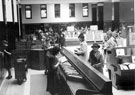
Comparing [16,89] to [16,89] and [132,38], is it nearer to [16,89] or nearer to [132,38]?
[16,89]

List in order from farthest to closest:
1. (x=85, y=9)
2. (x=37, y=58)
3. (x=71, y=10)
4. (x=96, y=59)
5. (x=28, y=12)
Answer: (x=85, y=9), (x=71, y=10), (x=28, y=12), (x=37, y=58), (x=96, y=59)

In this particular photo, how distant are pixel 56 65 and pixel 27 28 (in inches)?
741

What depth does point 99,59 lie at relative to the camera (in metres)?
6.29

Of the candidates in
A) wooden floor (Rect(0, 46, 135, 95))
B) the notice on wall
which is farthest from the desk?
the notice on wall

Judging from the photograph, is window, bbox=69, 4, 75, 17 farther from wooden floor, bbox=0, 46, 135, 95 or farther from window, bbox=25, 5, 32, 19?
wooden floor, bbox=0, 46, 135, 95

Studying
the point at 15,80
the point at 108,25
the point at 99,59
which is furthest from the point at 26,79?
the point at 108,25

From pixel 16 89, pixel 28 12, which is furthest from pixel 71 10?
pixel 16 89

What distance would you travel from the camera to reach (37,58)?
10664 mm

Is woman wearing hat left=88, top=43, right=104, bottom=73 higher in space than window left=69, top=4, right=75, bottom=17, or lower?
lower

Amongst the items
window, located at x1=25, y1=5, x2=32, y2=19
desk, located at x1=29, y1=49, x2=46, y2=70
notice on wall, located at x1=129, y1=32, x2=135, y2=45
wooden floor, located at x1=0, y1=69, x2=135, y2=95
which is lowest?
wooden floor, located at x1=0, y1=69, x2=135, y2=95

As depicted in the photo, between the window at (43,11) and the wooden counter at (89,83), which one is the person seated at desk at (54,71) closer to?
the wooden counter at (89,83)

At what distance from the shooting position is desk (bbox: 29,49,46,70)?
416 inches

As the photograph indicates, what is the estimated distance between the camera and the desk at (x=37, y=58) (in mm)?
10578

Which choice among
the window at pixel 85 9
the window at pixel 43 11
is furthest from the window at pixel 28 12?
the window at pixel 85 9
